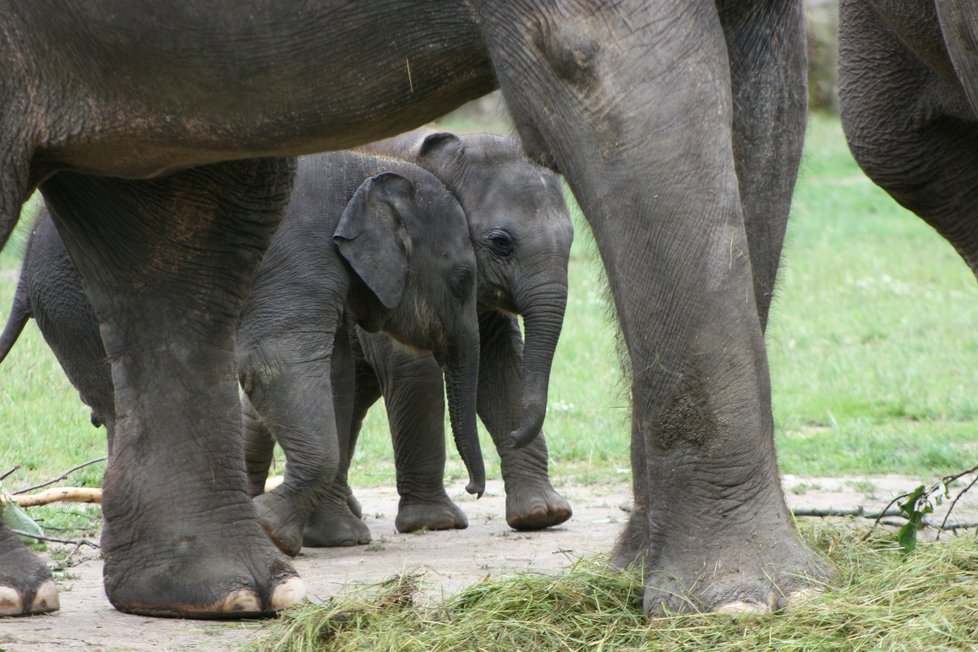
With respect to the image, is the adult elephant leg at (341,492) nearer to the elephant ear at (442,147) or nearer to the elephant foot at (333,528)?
the elephant foot at (333,528)

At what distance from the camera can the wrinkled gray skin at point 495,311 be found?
17.2ft

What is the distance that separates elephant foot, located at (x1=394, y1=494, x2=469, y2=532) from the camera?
5.32m

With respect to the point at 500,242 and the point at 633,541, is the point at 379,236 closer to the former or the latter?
the point at 500,242

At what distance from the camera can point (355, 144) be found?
127 inches

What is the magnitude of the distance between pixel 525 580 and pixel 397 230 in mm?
2281

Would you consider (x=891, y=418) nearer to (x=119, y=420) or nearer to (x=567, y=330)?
(x=567, y=330)

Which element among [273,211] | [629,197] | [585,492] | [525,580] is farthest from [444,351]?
[629,197]

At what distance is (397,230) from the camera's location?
5289 millimetres

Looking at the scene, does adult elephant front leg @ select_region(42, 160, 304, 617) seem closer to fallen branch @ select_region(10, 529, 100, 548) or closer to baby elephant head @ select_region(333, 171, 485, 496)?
fallen branch @ select_region(10, 529, 100, 548)

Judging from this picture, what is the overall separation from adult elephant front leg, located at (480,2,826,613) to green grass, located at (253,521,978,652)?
0.28 feet

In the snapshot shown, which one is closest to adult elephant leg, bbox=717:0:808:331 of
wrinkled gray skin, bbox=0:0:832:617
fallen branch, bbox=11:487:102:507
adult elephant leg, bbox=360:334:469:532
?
wrinkled gray skin, bbox=0:0:832:617

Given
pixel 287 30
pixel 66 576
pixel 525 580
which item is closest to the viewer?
pixel 287 30

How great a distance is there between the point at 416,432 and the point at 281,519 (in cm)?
99

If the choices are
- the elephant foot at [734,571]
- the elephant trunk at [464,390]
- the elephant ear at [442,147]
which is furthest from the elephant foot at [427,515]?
the elephant foot at [734,571]
